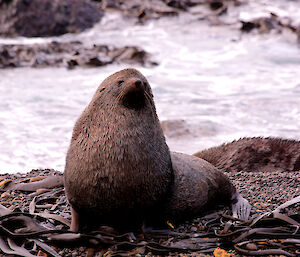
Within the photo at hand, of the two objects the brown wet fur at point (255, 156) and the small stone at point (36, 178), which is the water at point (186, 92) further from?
the small stone at point (36, 178)

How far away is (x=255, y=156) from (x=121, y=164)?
3000 mm

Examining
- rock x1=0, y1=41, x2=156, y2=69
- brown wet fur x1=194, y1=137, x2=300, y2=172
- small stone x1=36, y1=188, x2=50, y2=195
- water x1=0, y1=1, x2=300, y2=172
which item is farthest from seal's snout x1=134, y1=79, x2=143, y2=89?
rock x1=0, y1=41, x2=156, y2=69

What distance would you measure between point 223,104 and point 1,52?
7.05 metres

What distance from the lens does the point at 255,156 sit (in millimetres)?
5359

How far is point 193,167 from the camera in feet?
10.8

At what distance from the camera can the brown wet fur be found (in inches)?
206

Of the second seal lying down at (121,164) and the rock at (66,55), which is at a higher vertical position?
the second seal lying down at (121,164)

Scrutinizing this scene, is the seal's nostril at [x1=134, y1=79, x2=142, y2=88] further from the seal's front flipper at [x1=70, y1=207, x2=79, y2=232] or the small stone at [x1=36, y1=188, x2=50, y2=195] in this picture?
the small stone at [x1=36, y1=188, x2=50, y2=195]

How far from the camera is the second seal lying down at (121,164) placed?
8.92ft

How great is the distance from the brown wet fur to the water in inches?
68.1

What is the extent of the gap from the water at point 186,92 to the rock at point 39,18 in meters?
0.62

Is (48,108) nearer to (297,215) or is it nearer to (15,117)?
(15,117)

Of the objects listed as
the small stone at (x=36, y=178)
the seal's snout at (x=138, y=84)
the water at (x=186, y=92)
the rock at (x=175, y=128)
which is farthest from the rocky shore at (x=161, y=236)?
the rock at (x=175, y=128)

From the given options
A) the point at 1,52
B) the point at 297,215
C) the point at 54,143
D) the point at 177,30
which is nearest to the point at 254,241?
the point at 297,215
